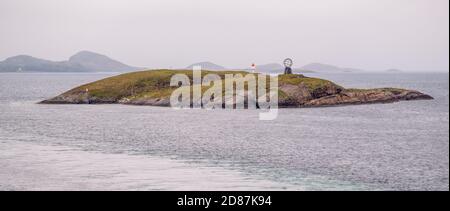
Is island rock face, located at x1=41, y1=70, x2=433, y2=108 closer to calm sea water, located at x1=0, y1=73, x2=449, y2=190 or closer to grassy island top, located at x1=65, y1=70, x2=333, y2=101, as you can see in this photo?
grassy island top, located at x1=65, y1=70, x2=333, y2=101

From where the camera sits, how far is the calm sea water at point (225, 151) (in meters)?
46.2

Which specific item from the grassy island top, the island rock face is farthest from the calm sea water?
the grassy island top

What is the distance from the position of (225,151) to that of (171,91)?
79739 millimetres

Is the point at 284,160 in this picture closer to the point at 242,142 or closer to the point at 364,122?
the point at 242,142

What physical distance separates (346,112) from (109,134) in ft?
170

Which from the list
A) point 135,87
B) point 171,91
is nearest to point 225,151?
point 171,91

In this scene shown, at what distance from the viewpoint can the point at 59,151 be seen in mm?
64125

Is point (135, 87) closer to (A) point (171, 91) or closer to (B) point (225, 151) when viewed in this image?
(A) point (171, 91)

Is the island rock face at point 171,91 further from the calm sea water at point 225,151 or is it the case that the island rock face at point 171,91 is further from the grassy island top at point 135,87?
the calm sea water at point 225,151

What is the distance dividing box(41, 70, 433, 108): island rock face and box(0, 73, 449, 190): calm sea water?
1911 cm

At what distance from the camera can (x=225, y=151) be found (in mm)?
64250

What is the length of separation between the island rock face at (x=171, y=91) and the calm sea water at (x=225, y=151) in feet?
62.7

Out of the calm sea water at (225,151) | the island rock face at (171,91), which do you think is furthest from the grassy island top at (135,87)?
the calm sea water at (225,151)
